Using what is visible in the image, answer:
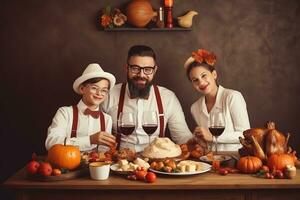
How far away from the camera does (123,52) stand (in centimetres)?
425

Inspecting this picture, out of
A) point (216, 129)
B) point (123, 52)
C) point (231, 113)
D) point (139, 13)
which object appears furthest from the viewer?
point (123, 52)

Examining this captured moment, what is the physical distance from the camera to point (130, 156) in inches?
109

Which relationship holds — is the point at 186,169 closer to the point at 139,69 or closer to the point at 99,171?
the point at 99,171

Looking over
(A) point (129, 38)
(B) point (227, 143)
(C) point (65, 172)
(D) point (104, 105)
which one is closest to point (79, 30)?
(A) point (129, 38)

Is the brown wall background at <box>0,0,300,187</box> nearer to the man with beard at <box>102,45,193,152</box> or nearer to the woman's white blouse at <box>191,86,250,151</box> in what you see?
the man with beard at <box>102,45,193,152</box>

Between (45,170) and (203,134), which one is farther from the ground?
(203,134)

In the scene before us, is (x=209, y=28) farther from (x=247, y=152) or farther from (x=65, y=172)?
(x=65, y=172)

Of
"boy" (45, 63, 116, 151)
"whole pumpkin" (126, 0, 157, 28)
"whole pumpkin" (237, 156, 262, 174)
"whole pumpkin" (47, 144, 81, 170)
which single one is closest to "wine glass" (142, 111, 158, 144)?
"whole pumpkin" (47, 144, 81, 170)

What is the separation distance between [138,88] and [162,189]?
159 cm

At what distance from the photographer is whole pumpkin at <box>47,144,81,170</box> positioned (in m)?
2.49

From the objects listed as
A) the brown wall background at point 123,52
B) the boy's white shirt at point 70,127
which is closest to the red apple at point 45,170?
the boy's white shirt at point 70,127

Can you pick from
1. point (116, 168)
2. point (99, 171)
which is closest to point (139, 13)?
point (116, 168)

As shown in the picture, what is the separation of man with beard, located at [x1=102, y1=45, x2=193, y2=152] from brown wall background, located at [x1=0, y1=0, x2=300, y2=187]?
0.37 m

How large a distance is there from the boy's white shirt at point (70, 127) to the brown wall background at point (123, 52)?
904mm
